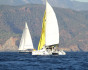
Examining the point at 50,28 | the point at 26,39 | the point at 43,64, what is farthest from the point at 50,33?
the point at 26,39

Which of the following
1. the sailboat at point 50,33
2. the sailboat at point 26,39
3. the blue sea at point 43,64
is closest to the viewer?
the blue sea at point 43,64

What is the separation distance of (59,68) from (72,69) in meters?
2.87

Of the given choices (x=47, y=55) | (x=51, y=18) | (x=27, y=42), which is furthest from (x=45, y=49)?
(x=27, y=42)

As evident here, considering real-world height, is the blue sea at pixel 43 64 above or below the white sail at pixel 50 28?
below

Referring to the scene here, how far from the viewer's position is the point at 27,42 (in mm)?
162250

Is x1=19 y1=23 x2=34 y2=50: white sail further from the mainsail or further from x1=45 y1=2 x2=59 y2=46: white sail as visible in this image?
x1=45 y1=2 x2=59 y2=46: white sail

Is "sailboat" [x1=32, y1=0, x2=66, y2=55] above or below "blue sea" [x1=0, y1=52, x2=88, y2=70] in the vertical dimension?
above

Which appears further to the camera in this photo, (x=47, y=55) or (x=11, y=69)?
(x=47, y=55)

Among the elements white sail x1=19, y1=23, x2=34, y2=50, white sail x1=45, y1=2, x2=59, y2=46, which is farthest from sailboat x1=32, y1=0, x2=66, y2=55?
white sail x1=19, y1=23, x2=34, y2=50

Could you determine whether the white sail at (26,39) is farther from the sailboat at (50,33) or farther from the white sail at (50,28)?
the white sail at (50,28)

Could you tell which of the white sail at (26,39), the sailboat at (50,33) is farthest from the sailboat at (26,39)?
the sailboat at (50,33)

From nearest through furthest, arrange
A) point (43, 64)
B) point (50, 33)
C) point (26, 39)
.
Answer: point (43, 64) < point (50, 33) < point (26, 39)

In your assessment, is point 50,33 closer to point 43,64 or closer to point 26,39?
point 43,64

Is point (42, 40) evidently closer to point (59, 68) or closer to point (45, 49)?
point (45, 49)
